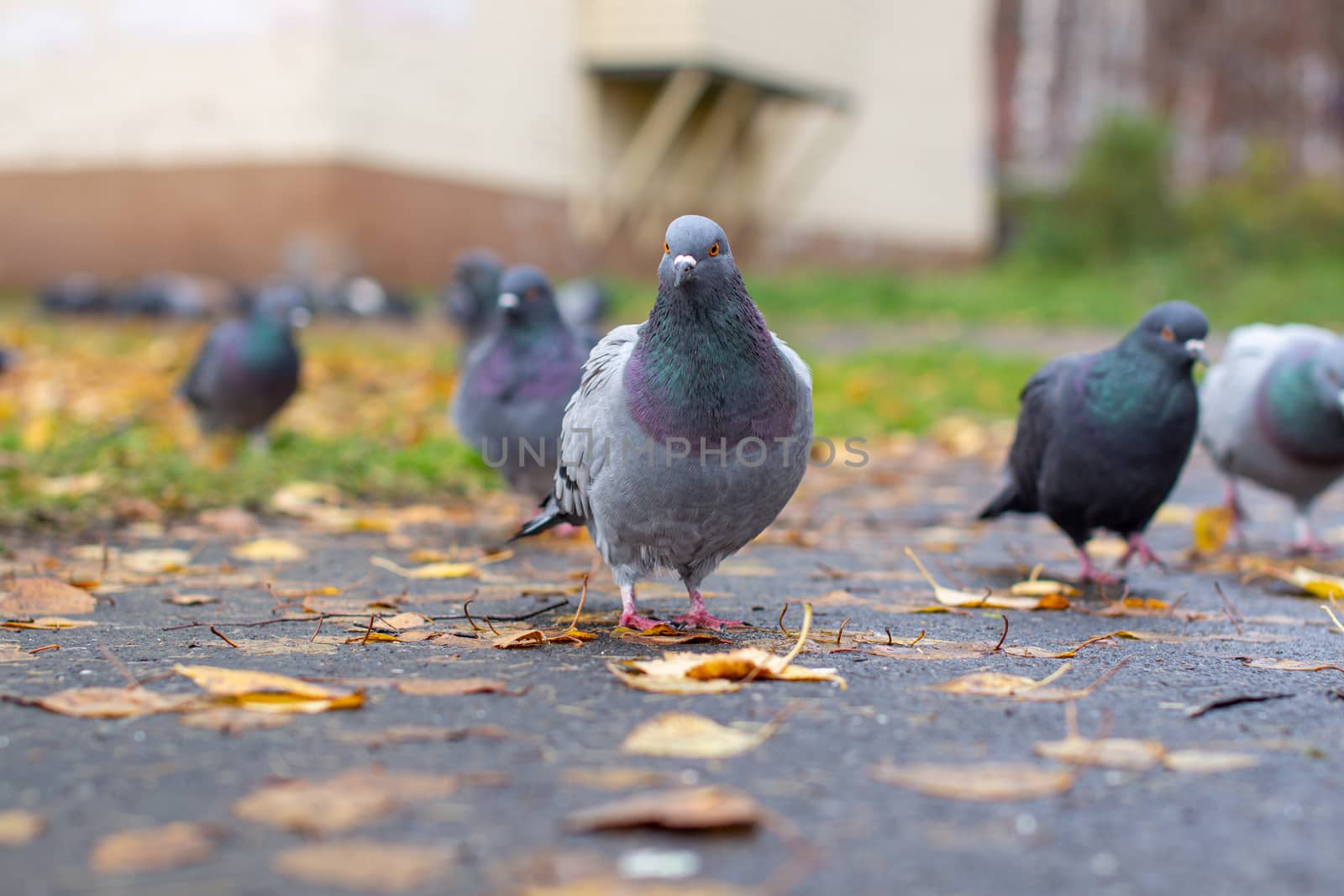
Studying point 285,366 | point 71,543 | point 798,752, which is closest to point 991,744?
point 798,752

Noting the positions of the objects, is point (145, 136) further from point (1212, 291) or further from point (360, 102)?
point (1212, 291)

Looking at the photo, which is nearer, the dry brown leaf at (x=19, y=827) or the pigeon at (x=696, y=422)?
the dry brown leaf at (x=19, y=827)

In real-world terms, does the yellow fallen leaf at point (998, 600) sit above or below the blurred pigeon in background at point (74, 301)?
below

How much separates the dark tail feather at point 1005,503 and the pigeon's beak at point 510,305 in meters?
1.64

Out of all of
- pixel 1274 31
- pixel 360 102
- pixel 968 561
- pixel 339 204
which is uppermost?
pixel 1274 31

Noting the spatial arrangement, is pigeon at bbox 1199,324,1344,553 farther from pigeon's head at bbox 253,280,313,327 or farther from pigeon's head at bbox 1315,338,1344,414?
pigeon's head at bbox 253,280,313,327

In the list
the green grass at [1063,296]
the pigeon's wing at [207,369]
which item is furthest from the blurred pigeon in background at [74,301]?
the pigeon's wing at [207,369]

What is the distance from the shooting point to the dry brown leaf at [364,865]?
1.42 m

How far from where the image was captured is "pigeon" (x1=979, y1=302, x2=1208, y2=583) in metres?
3.63

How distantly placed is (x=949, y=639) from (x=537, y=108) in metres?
12.9

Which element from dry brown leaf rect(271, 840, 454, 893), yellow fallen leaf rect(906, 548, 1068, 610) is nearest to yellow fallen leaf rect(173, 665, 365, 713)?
dry brown leaf rect(271, 840, 454, 893)

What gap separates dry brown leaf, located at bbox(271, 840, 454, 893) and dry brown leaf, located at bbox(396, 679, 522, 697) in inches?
25.1

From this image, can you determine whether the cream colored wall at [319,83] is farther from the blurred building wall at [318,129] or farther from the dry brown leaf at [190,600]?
the dry brown leaf at [190,600]

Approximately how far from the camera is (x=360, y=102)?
1262 cm
